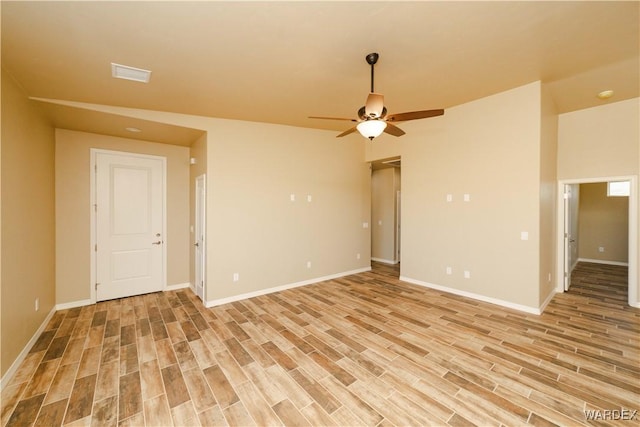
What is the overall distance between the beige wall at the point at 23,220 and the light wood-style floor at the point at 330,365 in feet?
1.20

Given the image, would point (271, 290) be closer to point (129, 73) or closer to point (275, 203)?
point (275, 203)

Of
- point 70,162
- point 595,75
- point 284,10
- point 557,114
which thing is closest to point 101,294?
point 70,162

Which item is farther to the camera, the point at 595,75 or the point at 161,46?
the point at 595,75

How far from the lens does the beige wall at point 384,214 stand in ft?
23.0

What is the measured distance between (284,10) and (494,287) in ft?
14.9

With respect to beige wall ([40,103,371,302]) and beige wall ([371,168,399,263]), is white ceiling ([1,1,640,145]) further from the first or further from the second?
beige wall ([371,168,399,263])

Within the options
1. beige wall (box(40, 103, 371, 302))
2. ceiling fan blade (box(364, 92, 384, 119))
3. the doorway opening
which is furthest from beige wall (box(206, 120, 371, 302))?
ceiling fan blade (box(364, 92, 384, 119))

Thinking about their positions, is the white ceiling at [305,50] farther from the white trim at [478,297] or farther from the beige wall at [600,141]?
the white trim at [478,297]

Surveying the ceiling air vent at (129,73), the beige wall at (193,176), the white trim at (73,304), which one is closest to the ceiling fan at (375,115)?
the ceiling air vent at (129,73)

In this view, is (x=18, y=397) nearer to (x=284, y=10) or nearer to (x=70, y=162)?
(x=70, y=162)

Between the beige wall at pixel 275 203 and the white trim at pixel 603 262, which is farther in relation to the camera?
the white trim at pixel 603 262

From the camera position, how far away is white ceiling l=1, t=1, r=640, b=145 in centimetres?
193

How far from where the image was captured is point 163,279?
4754 mm

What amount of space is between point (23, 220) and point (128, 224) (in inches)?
68.0
